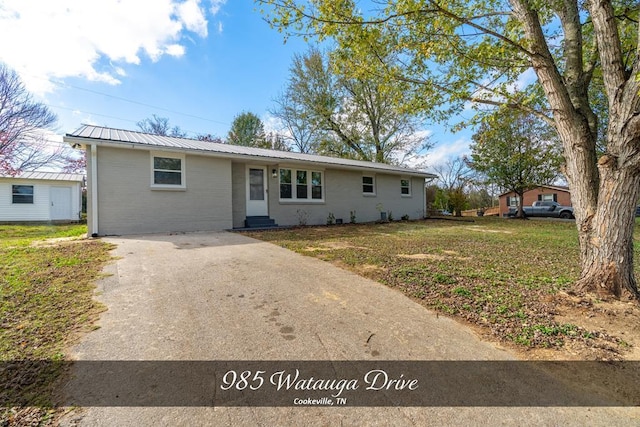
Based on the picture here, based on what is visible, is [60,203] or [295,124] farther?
[295,124]

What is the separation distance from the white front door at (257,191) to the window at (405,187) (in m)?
Result: 8.28

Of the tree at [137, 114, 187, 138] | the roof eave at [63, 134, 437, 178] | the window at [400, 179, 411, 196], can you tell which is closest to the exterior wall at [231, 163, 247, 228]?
the roof eave at [63, 134, 437, 178]

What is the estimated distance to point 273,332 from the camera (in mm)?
2381

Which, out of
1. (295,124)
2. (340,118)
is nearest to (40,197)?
(295,124)

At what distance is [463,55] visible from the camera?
163 inches

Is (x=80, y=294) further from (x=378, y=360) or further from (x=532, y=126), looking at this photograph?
(x=532, y=126)

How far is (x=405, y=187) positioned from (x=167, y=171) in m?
12.0

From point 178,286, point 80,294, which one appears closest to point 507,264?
point 178,286

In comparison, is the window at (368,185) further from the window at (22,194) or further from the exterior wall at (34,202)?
the window at (22,194)

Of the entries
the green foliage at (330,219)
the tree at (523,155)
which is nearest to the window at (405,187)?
the tree at (523,155)

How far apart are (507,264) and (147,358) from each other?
5217 millimetres

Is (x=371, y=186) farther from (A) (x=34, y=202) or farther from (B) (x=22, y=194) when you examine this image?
(B) (x=22, y=194)

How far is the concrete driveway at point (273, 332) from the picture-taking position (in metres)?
1.50

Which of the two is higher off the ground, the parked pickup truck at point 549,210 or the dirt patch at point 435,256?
the parked pickup truck at point 549,210
